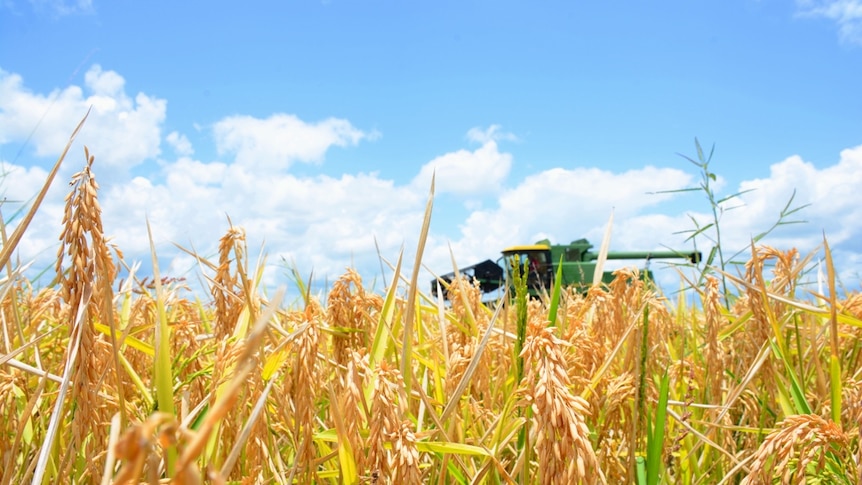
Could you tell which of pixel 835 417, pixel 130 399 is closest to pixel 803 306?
pixel 835 417

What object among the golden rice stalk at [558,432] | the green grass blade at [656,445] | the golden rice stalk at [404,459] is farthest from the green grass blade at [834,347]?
the golden rice stalk at [404,459]

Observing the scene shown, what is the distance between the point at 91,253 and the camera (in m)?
0.81

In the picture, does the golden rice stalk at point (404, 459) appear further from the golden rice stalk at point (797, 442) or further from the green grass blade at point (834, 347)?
the green grass blade at point (834, 347)

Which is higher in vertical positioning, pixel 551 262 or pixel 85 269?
pixel 551 262

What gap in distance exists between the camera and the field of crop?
801mm

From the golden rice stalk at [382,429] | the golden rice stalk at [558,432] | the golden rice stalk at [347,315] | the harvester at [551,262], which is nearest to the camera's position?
the golden rice stalk at [558,432]

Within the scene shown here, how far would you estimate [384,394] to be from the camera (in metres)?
0.85

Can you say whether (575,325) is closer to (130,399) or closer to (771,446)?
(771,446)

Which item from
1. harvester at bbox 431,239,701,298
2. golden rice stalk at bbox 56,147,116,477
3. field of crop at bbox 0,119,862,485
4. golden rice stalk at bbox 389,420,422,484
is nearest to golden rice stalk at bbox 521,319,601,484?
field of crop at bbox 0,119,862,485

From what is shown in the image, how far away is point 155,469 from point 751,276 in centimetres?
140

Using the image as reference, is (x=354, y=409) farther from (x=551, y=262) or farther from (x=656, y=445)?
(x=551, y=262)

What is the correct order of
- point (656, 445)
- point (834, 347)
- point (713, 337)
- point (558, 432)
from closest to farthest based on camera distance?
point (558, 432), point (656, 445), point (834, 347), point (713, 337)

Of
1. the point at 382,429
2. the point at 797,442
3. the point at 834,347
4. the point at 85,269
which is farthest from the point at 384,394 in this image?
the point at 834,347

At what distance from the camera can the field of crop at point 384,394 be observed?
0.80m
